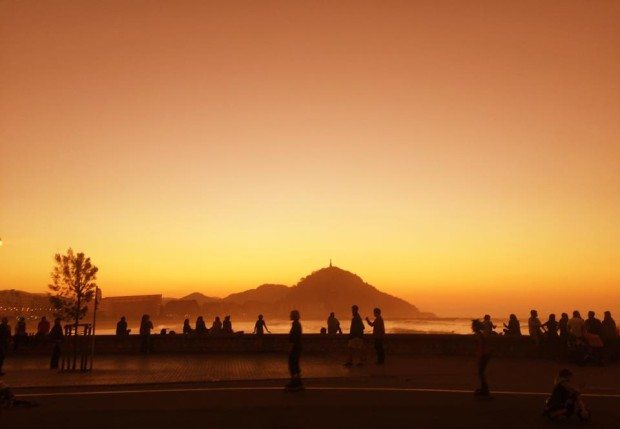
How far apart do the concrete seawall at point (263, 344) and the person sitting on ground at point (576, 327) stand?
2965mm

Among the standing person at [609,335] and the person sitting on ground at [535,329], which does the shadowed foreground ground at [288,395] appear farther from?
the standing person at [609,335]

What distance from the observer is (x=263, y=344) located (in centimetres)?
2255

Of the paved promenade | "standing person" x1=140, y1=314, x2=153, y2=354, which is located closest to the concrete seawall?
"standing person" x1=140, y1=314, x2=153, y2=354

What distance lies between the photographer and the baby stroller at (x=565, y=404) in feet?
33.4

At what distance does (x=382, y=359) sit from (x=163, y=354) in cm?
858

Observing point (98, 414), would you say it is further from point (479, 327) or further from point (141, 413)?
point (479, 327)

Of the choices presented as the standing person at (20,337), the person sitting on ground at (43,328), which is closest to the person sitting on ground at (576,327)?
the person sitting on ground at (43,328)

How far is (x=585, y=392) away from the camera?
13.6m

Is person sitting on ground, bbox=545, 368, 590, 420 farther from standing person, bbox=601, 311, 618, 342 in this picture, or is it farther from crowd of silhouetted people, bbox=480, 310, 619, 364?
standing person, bbox=601, 311, 618, 342

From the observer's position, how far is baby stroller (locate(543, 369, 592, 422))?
10.2 m

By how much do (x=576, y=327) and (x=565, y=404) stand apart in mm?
9844

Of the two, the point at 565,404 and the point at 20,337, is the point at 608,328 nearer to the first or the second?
the point at 565,404

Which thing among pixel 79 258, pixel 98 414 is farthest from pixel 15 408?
Answer: pixel 79 258

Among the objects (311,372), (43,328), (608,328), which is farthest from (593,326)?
(43,328)
